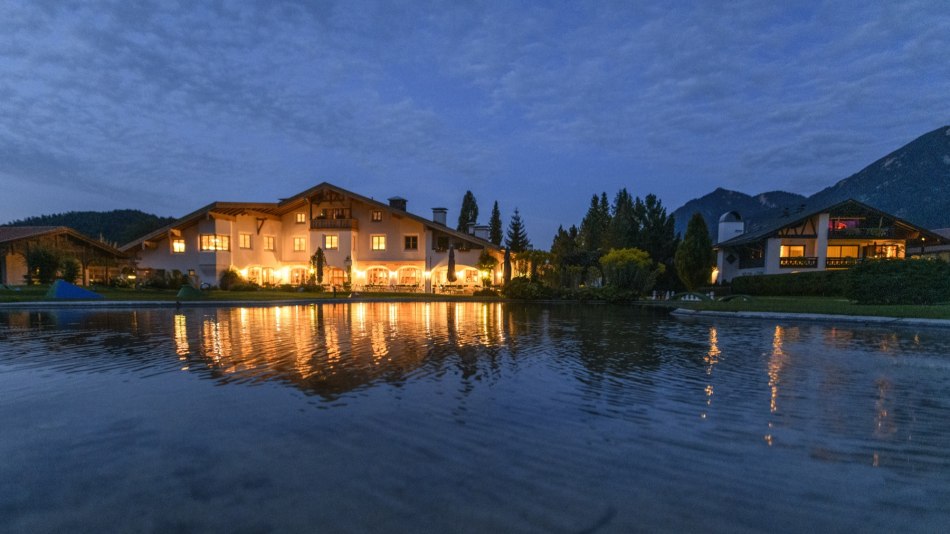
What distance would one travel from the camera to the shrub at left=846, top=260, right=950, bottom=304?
2094cm

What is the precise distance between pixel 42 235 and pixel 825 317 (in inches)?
1985

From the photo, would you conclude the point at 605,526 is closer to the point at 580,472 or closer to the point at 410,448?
the point at 580,472

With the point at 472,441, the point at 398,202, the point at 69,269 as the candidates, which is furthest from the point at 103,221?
the point at 472,441

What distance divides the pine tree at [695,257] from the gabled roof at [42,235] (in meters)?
48.9

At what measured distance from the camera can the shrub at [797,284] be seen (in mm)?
30828

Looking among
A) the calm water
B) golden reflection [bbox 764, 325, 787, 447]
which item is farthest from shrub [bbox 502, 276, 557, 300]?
the calm water

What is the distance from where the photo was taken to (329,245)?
40.8m

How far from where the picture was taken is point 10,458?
16.0 feet

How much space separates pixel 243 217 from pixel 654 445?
4263cm

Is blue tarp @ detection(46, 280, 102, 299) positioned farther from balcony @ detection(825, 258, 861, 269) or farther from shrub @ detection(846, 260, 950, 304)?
balcony @ detection(825, 258, 861, 269)

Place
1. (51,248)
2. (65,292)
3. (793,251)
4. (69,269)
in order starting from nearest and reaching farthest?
(65,292) < (69,269) < (51,248) < (793,251)

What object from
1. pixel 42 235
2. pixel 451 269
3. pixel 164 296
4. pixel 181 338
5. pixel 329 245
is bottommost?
pixel 181 338

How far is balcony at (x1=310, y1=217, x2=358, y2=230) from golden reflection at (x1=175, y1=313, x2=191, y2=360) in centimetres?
2147

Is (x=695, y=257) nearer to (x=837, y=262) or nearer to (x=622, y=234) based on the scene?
(x=622, y=234)
